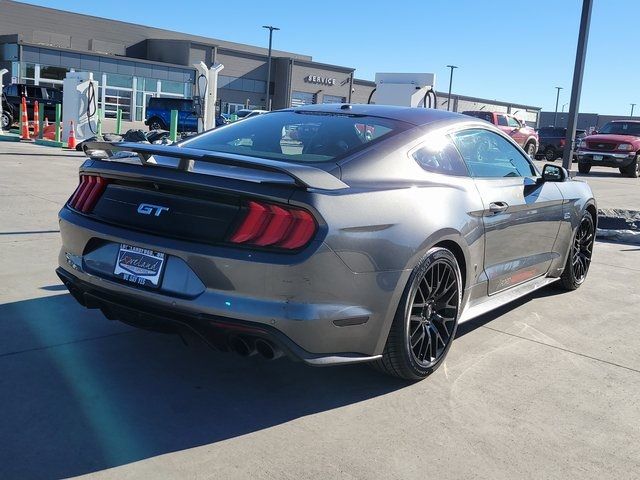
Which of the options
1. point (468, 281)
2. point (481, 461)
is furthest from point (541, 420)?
point (468, 281)

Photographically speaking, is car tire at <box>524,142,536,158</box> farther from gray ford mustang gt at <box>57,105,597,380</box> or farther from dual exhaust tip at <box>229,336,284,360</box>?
dual exhaust tip at <box>229,336,284,360</box>

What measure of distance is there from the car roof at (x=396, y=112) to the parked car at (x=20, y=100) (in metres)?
26.0

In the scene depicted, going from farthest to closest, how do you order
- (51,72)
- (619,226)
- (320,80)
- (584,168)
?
1. (320,80)
2. (51,72)
3. (584,168)
4. (619,226)

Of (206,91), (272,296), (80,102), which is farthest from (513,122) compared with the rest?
(272,296)

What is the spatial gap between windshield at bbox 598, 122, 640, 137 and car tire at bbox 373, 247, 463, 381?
73.0ft

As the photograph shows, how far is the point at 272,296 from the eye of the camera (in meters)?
2.88

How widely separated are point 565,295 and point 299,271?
3748mm

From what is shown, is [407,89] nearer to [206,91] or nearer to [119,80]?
[206,91]

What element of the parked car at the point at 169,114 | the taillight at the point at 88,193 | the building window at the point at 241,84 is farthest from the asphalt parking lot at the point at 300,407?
the building window at the point at 241,84

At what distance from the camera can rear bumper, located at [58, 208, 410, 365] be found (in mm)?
2875

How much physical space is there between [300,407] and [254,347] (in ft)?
1.64

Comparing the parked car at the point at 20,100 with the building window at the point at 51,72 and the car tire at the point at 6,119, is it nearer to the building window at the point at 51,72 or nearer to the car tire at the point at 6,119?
the car tire at the point at 6,119

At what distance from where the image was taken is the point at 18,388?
126 inches

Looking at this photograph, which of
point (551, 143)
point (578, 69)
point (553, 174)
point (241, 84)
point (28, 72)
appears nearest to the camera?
point (553, 174)
